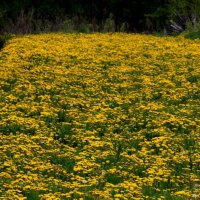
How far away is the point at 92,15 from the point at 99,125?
70.5ft

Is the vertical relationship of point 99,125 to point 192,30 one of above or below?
below

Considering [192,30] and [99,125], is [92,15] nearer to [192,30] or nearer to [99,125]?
[192,30]

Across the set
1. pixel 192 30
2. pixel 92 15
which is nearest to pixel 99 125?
pixel 192 30

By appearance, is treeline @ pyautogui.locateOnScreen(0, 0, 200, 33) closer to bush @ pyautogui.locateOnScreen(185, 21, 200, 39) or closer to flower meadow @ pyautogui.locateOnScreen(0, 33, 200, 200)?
bush @ pyautogui.locateOnScreen(185, 21, 200, 39)

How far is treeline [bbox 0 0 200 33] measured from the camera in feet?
80.6

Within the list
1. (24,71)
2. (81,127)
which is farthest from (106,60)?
(81,127)

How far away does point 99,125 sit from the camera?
9.20 meters

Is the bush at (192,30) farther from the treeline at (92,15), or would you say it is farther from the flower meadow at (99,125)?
the flower meadow at (99,125)

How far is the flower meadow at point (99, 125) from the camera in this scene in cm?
676

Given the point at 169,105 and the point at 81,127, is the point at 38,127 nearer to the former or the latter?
the point at 81,127

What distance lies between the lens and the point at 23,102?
10383 mm

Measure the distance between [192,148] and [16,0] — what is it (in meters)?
22.0

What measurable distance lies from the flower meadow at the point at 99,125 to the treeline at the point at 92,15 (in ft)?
29.0

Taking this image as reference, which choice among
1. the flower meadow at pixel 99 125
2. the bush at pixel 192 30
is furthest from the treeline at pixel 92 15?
the flower meadow at pixel 99 125
